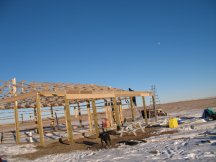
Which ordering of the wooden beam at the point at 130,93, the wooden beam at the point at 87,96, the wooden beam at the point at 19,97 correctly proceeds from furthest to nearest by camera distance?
the wooden beam at the point at 130,93 < the wooden beam at the point at 87,96 < the wooden beam at the point at 19,97

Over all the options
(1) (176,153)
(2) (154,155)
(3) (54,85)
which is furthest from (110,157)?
(3) (54,85)

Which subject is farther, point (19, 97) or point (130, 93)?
point (130, 93)

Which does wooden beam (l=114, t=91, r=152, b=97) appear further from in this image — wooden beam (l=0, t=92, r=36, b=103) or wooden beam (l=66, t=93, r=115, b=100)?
wooden beam (l=0, t=92, r=36, b=103)

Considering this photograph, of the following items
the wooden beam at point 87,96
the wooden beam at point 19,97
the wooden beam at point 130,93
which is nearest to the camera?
the wooden beam at point 19,97

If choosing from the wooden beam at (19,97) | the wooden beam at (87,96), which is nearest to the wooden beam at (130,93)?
the wooden beam at (87,96)

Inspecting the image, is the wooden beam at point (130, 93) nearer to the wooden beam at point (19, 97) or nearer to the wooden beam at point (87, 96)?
the wooden beam at point (87, 96)

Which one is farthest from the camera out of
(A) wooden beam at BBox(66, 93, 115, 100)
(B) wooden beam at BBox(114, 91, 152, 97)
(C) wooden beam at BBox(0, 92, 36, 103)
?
(B) wooden beam at BBox(114, 91, 152, 97)

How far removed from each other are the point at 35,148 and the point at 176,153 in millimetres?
8019

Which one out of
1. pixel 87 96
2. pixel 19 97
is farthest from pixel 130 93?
pixel 19 97

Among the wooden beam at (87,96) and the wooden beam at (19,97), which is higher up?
the wooden beam at (19,97)

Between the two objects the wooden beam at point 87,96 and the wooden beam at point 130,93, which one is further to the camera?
the wooden beam at point 130,93

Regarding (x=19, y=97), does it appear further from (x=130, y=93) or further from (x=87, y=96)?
(x=130, y=93)

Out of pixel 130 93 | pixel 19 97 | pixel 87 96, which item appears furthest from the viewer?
pixel 130 93

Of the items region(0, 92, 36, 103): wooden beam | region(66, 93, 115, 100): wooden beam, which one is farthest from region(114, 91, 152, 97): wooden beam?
region(0, 92, 36, 103): wooden beam
